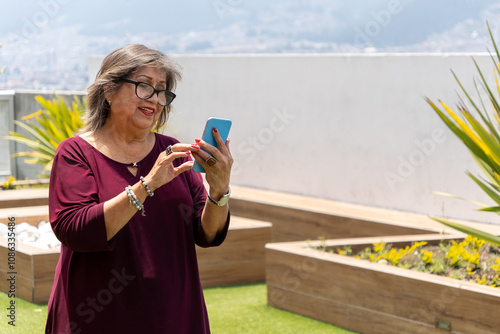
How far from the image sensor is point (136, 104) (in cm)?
220

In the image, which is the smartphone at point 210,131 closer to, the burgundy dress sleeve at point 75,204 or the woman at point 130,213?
the woman at point 130,213

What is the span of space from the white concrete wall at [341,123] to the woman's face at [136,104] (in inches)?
182

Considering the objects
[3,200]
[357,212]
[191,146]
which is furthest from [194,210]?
[3,200]

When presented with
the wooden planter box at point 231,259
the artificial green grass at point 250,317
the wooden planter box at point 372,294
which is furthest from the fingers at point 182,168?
the wooden planter box at point 231,259

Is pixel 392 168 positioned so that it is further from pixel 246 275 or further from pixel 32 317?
pixel 32 317

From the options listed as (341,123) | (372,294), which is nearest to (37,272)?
(372,294)

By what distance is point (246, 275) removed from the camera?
564cm

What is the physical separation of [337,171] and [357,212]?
1124 millimetres

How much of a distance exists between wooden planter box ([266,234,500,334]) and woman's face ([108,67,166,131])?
7.54 feet

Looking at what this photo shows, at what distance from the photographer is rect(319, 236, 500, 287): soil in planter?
4273 mm

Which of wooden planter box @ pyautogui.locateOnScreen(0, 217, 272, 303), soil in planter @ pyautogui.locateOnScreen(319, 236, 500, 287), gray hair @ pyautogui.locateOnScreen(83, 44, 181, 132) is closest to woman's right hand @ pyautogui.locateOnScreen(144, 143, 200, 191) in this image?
gray hair @ pyautogui.locateOnScreen(83, 44, 181, 132)

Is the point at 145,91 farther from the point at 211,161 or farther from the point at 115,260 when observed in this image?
the point at 115,260

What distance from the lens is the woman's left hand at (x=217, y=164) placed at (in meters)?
2.12

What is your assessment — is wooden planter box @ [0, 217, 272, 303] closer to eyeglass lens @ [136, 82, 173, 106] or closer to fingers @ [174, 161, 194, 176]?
eyeglass lens @ [136, 82, 173, 106]
